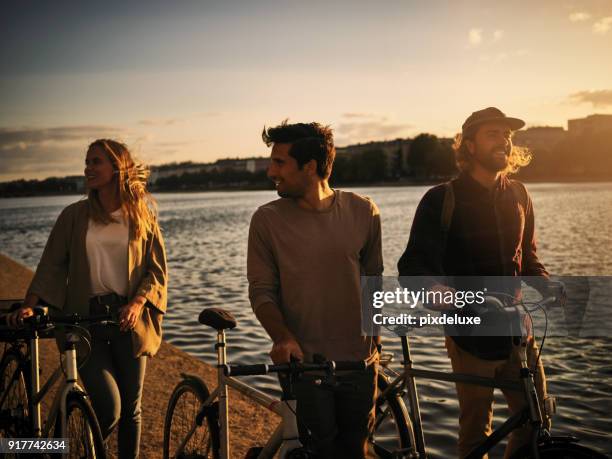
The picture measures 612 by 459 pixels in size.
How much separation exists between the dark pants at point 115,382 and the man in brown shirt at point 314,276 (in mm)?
1426

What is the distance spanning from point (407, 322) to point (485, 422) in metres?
0.79

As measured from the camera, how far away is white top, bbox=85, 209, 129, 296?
434 cm

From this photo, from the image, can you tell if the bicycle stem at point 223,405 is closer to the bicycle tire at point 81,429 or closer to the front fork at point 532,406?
the bicycle tire at point 81,429

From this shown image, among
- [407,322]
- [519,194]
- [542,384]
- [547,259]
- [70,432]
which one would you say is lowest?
[547,259]

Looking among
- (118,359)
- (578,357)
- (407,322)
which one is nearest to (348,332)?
(407,322)

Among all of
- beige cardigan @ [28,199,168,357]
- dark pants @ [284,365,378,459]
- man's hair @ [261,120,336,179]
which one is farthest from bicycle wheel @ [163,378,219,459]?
man's hair @ [261,120,336,179]

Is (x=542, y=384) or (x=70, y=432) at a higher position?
(x=542, y=384)

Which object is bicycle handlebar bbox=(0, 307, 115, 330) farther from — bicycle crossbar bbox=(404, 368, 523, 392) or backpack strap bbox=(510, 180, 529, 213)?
backpack strap bbox=(510, 180, 529, 213)

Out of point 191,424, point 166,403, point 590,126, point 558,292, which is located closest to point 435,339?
point 166,403

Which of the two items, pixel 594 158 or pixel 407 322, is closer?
pixel 407 322

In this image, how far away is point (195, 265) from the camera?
2528 cm

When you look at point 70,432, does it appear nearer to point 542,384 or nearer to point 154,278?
point 154,278

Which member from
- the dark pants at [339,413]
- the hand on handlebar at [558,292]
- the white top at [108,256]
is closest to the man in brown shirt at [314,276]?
the dark pants at [339,413]

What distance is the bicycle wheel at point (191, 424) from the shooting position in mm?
3967
